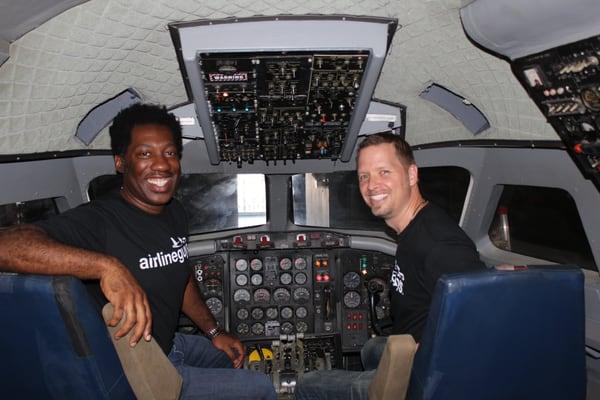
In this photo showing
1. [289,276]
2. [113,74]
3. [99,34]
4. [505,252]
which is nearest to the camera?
[99,34]

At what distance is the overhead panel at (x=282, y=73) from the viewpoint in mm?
2156

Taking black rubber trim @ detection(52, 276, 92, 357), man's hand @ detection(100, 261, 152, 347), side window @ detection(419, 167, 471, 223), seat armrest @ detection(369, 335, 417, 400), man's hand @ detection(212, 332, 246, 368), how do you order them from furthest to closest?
side window @ detection(419, 167, 471, 223) < man's hand @ detection(212, 332, 246, 368) < seat armrest @ detection(369, 335, 417, 400) < man's hand @ detection(100, 261, 152, 347) < black rubber trim @ detection(52, 276, 92, 357)

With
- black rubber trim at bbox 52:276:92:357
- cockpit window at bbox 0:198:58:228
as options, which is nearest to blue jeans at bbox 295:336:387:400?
black rubber trim at bbox 52:276:92:357

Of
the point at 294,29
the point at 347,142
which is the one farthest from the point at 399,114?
the point at 294,29

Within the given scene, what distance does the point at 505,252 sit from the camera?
3.85m

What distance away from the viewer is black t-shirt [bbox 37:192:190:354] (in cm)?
177

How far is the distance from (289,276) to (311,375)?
2155mm

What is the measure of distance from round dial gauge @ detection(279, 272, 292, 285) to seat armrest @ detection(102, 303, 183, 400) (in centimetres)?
270

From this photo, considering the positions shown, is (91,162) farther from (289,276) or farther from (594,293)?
(594,293)

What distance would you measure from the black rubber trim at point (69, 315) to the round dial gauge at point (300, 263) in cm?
304

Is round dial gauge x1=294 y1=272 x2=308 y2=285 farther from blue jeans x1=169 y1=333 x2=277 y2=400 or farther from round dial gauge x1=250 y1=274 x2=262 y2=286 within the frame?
blue jeans x1=169 y1=333 x2=277 y2=400

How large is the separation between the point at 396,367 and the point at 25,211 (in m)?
2.61

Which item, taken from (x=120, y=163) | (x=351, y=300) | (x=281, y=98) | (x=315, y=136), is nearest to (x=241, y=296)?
(x=351, y=300)

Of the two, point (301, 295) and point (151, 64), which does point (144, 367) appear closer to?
point (151, 64)
